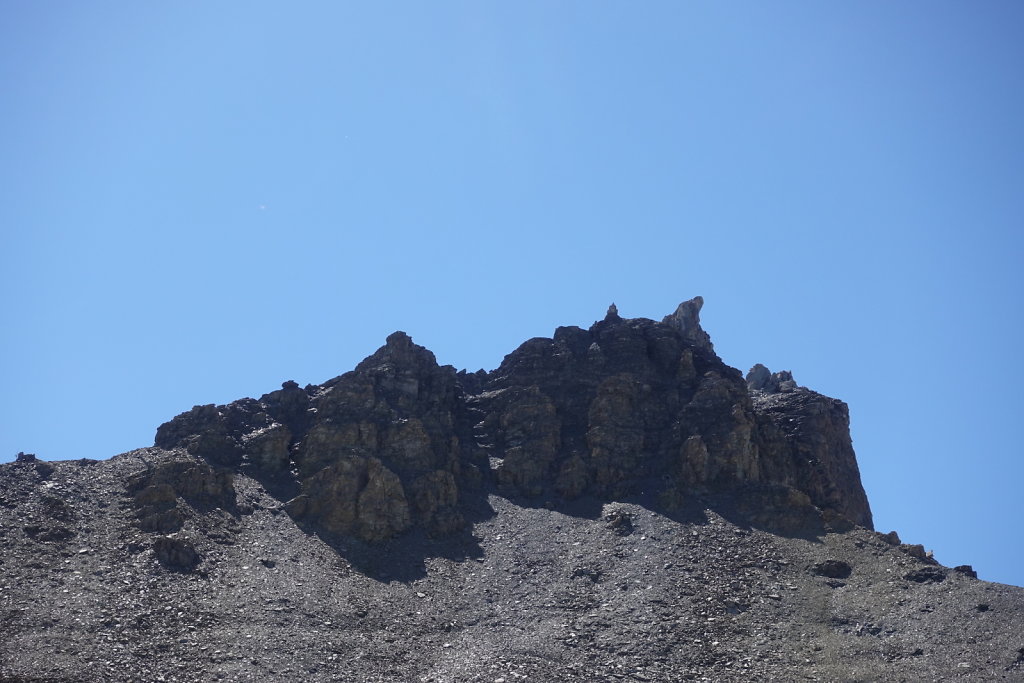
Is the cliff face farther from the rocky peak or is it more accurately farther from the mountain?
the rocky peak

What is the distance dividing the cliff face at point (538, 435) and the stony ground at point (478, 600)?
154 inches

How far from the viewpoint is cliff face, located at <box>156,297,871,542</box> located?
94.2 meters

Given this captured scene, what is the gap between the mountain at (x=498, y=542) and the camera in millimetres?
66875

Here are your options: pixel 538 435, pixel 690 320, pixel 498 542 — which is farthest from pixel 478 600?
pixel 690 320

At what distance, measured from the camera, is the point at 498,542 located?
89688mm

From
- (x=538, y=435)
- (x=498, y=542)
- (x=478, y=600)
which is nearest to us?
(x=478, y=600)

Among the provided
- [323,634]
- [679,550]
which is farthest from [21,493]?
[679,550]

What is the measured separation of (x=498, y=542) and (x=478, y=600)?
10.6 m

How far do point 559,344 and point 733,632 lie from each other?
1951 inches

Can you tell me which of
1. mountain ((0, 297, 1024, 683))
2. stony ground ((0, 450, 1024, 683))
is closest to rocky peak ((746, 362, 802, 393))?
mountain ((0, 297, 1024, 683))

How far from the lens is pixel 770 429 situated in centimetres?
10312

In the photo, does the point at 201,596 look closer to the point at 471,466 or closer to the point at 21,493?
the point at 21,493

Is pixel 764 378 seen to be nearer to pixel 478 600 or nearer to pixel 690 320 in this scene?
pixel 690 320

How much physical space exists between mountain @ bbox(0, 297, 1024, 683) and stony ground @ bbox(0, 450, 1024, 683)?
0.72ft
